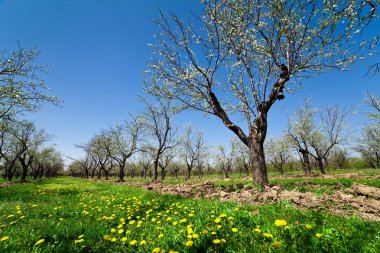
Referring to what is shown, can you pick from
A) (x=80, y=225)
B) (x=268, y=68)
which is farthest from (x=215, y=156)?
(x=80, y=225)

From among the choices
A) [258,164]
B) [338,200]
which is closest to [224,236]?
[338,200]

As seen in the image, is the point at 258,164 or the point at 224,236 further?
the point at 258,164

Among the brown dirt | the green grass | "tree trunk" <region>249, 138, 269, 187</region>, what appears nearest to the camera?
the green grass

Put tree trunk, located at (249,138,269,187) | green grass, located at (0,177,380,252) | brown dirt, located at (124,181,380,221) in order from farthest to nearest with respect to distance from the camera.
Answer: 1. tree trunk, located at (249,138,269,187)
2. brown dirt, located at (124,181,380,221)
3. green grass, located at (0,177,380,252)

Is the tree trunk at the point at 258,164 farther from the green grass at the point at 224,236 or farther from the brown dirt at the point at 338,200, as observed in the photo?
the green grass at the point at 224,236

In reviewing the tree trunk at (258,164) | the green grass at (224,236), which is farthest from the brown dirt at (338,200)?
the tree trunk at (258,164)

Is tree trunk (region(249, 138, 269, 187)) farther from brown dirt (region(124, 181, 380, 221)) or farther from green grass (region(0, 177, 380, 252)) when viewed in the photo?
green grass (region(0, 177, 380, 252))

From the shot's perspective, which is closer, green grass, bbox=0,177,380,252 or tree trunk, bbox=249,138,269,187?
green grass, bbox=0,177,380,252

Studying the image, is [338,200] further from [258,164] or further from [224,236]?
[258,164]

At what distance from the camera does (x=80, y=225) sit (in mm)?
4938

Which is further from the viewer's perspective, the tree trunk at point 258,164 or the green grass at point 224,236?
the tree trunk at point 258,164

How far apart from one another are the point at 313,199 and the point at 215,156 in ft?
256

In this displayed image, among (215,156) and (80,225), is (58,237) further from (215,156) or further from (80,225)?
(215,156)

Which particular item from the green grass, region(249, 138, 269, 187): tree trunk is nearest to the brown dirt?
the green grass
